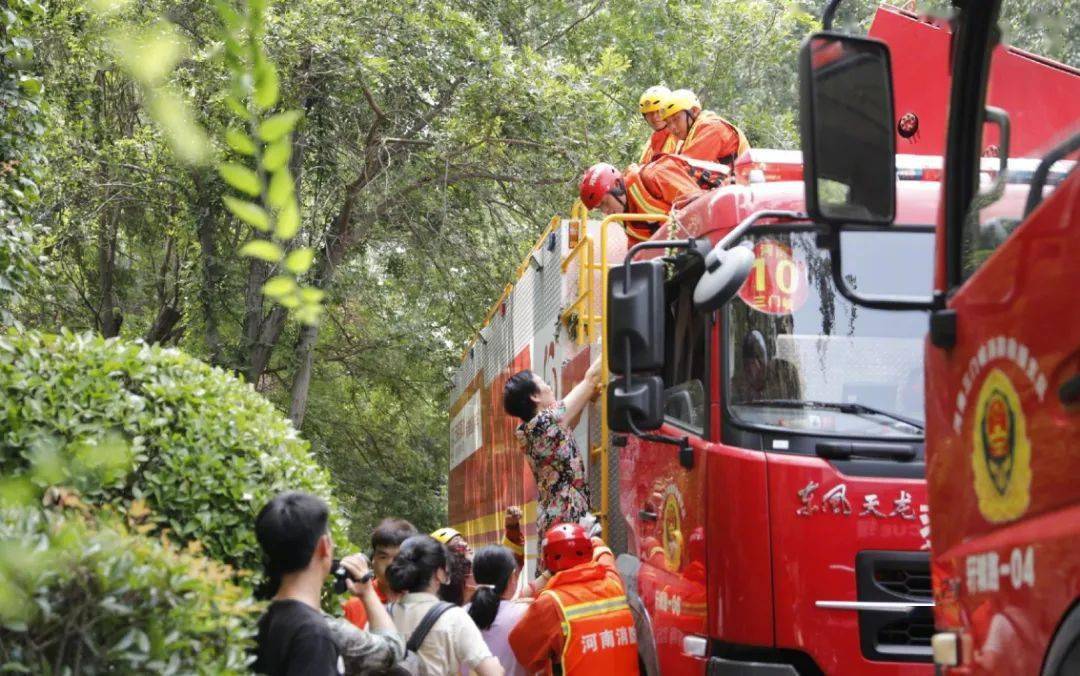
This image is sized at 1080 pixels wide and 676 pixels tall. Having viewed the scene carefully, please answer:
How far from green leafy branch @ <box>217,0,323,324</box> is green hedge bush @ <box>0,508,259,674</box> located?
84 centimetres

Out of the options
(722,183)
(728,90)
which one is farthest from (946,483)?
(728,90)

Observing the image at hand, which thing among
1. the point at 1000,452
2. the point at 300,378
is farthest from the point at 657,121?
the point at 300,378

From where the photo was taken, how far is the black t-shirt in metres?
3.69

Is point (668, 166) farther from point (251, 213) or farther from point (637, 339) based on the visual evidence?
point (251, 213)

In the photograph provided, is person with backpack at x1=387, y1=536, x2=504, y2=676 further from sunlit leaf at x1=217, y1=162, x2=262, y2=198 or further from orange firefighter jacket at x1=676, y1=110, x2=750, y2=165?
sunlit leaf at x1=217, y1=162, x2=262, y2=198

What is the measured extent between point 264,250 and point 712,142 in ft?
19.9

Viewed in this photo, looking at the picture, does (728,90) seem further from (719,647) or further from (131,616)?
(131,616)

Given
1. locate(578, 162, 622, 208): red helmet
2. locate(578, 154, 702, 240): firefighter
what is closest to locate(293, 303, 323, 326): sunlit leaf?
locate(578, 154, 702, 240): firefighter

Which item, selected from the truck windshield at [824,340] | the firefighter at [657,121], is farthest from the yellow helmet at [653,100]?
the truck windshield at [824,340]

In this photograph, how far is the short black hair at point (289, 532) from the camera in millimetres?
3818

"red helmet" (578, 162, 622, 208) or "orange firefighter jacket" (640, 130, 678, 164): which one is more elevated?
"orange firefighter jacket" (640, 130, 678, 164)

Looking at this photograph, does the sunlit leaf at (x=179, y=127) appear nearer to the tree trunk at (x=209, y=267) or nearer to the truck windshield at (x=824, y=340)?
the truck windshield at (x=824, y=340)

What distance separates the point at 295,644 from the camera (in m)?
3.71

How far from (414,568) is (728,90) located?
13.1 meters
